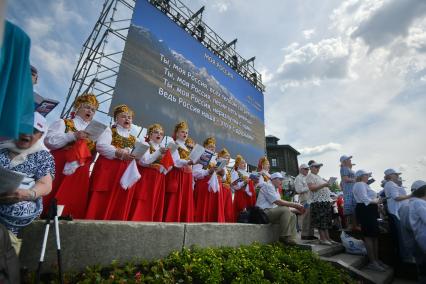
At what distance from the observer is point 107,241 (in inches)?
104

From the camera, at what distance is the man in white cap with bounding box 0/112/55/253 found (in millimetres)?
→ 1935

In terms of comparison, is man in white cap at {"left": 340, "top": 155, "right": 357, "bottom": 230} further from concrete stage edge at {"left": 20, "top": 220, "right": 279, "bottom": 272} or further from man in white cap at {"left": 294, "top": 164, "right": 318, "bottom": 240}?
concrete stage edge at {"left": 20, "top": 220, "right": 279, "bottom": 272}

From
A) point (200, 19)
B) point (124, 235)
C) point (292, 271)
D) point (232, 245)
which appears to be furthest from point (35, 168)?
point (200, 19)

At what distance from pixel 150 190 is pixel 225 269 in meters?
1.68

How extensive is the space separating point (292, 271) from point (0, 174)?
151 inches

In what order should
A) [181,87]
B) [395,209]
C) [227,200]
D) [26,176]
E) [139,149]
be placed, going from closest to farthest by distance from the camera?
[26,176], [139,149], [227,200], [395,209], [181,87]

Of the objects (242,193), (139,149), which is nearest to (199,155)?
(139,149)

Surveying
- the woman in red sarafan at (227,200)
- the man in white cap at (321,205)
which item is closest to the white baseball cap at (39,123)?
the woman in red sarafan at (227,200)

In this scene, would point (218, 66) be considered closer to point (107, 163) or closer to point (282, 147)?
point (107, 163)

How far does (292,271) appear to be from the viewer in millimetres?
3926

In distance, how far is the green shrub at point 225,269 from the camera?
253 centimetres

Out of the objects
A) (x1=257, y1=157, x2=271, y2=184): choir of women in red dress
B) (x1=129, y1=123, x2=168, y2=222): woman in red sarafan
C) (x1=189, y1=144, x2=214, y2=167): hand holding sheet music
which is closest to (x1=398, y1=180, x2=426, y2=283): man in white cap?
(x1=257, y1=157, x2=271, y2=184): choir of women in red dress

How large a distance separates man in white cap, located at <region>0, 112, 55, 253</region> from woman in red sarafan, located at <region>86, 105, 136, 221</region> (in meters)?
1.33

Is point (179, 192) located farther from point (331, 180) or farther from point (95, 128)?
point (331, 180)
